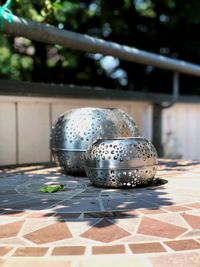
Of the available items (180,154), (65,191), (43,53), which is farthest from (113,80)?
(65,191)

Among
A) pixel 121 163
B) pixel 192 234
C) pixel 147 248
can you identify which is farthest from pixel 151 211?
pixel 121 163

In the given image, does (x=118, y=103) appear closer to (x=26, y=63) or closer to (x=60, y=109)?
(x=60, y=109)

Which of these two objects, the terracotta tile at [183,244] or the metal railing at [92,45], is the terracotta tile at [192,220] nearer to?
the terracotta tile at [183,244]

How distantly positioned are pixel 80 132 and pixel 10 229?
150 inches

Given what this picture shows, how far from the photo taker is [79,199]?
6.04 meters

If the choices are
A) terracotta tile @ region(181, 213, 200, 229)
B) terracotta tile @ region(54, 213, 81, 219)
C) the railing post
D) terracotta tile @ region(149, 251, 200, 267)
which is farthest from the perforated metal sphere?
the railing post

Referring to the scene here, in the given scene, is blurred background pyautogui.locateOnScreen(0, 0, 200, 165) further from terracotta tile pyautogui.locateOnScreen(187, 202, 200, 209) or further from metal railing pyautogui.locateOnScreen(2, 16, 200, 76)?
terracotta tile pyautogui.locateOnScreen(187, 202, 200, 209)

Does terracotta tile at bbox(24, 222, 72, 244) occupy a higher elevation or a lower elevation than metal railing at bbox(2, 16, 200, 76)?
lower

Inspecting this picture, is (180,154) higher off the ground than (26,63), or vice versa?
(26,63)

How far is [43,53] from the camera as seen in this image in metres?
17.9

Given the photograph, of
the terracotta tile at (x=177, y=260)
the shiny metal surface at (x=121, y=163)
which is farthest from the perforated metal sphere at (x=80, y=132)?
the terracotta tile at (x=177, y=260)

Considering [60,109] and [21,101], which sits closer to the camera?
[21,101]

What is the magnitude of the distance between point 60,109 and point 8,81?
6.89ft

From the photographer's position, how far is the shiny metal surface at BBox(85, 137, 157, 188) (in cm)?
675
